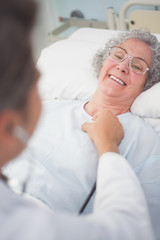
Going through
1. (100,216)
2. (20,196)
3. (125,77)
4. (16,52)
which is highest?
(16,52)

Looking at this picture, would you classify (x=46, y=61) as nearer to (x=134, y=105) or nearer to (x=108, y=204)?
(x=134, y=105)

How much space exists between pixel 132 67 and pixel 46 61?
687 mm

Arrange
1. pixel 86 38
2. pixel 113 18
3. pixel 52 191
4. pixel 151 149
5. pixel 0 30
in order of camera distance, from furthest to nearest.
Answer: pixel 113 18 → pixel 86 38 → pixel 151 149 → pixel 52 191 → pixel 0 30

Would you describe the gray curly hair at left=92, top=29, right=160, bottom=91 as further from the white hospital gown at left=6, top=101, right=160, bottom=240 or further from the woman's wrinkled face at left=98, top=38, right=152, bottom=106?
the white hospital gown at left=6, top=101, right=160, bottom=240

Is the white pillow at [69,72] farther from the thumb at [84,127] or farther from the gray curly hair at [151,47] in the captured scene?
the thumb at [84,127]

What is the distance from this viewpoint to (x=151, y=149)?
1341 mm

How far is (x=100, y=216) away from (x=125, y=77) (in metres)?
0.93

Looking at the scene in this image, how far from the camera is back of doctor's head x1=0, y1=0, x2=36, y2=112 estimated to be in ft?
1.60

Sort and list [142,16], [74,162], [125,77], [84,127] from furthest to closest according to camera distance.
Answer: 1. [142,16]
2. [125,77]
3. [84,127]
4. [74,162]

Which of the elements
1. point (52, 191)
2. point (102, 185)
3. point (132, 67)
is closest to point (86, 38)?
point (132, 67)

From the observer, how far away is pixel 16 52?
51 cm

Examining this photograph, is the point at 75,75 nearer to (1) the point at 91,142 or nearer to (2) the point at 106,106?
(2) the point at 106,106

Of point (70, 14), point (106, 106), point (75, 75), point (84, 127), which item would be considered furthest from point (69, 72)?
point (70, 14)

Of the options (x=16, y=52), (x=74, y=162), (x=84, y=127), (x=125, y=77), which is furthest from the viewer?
(x=125, y=77)
